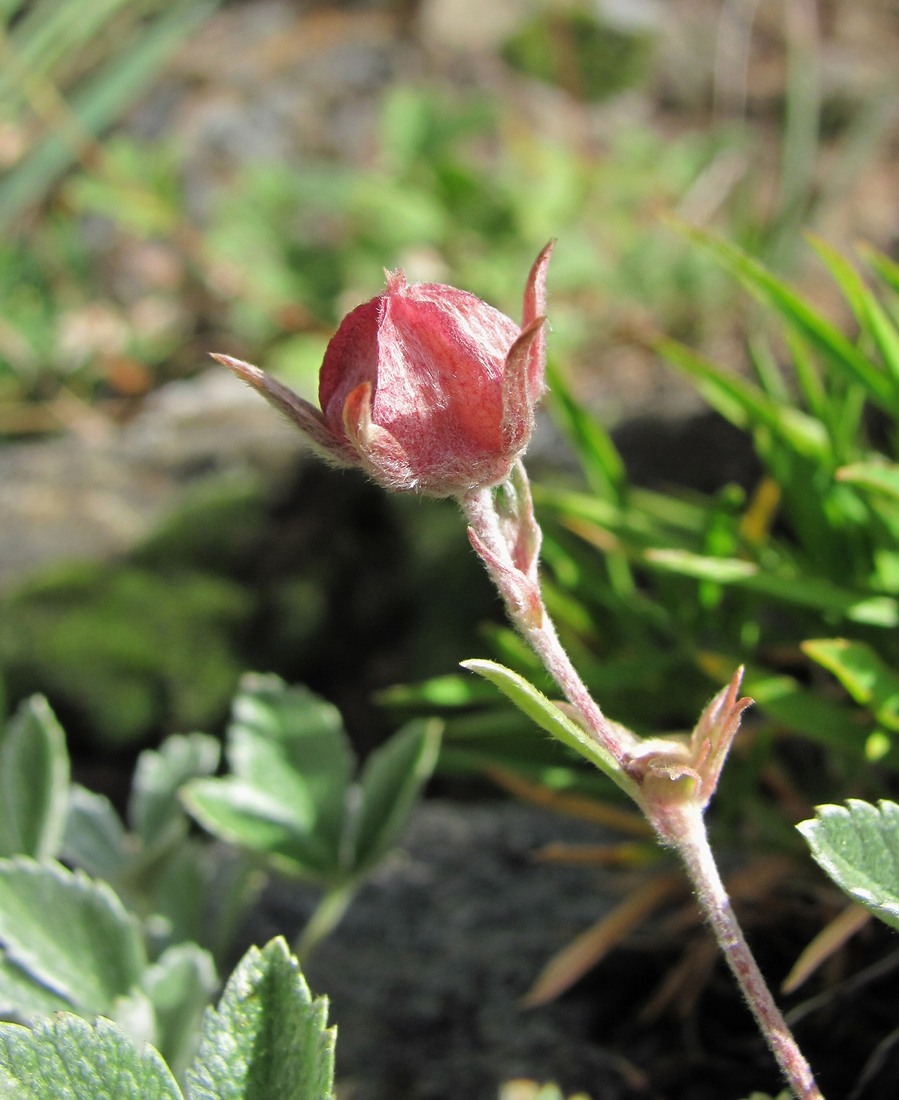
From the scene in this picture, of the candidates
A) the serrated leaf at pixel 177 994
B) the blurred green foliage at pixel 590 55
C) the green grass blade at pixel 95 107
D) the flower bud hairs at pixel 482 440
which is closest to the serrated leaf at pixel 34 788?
the serrated leaf at pixel 177 994

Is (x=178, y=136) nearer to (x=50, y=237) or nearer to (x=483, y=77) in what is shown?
(x=50, y=237)

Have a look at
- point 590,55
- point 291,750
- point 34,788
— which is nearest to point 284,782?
point 291,750

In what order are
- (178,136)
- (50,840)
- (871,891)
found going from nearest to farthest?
(871,891) < (50,840) < (178,136)

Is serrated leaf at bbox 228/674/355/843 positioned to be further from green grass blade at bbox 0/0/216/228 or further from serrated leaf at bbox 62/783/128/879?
green grass blade at bbox 0/0/216/228

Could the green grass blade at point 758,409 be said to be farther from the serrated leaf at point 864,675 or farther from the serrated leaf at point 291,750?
the serrated leaf at point 291,750

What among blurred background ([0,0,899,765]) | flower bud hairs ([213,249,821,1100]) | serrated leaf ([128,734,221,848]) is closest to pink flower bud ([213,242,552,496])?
flower bud hairs ([213,249,821,1100])

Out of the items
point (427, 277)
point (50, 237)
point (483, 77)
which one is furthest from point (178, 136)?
point (427, 277)

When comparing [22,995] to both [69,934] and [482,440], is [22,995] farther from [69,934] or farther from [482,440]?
[482,440]
